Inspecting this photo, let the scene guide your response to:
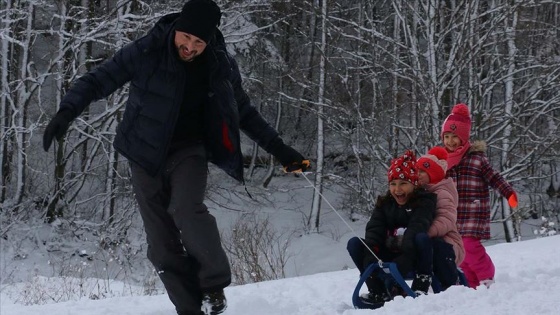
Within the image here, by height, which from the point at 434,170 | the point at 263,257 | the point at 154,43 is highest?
the point at 154,43

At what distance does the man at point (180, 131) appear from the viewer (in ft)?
13.0

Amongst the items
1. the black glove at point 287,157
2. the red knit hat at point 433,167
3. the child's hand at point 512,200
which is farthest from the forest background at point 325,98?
the black glove at point 287,157

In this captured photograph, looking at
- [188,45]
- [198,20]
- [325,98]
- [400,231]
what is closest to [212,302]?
[188,45]

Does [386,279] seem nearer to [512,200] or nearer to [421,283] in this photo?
Answer: [421,283]

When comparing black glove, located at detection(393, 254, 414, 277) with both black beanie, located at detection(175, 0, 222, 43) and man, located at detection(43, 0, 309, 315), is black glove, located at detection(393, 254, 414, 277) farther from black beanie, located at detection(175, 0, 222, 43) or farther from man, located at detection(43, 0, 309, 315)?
black beanie, located at detection(175, 0, 222, 43)

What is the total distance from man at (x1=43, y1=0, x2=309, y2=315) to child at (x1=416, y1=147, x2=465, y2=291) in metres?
1.46

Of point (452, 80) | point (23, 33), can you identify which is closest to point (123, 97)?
point (23, 33)

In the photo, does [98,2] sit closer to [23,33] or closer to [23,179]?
[23,33]

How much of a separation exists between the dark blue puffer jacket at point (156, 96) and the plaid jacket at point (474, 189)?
275cm

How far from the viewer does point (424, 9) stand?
15.3 m

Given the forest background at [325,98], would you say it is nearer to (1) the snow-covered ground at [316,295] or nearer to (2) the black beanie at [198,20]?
(1) the snow-covered ground at [316,295]

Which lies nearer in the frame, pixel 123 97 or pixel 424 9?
pixel 424 9

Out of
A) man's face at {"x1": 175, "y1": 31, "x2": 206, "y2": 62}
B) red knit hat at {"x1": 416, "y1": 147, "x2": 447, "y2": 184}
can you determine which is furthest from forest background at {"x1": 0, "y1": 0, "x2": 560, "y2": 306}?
man's face at {"x1": 175, "y1": 31, "x2": 206, "y2": 62}

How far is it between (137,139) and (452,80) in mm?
11720
